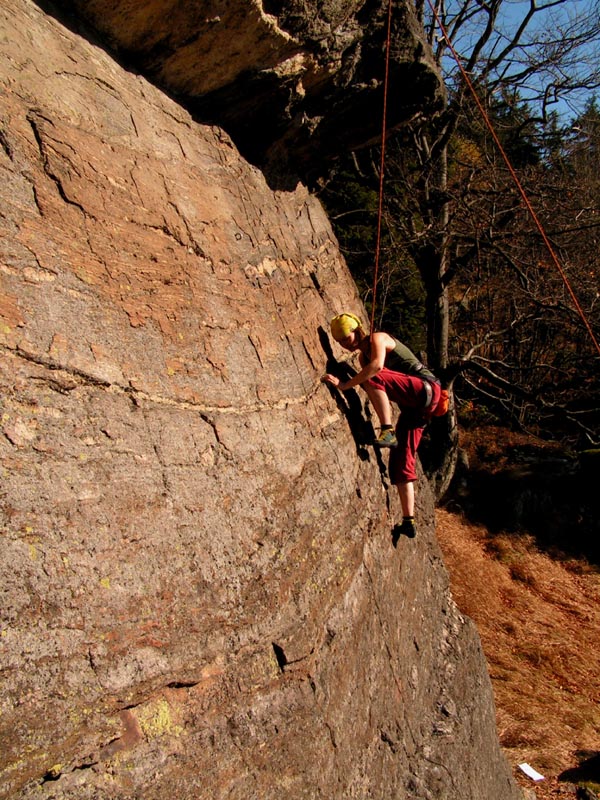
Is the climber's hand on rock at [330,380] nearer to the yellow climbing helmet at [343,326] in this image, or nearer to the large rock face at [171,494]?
the large rock face at [171,494]

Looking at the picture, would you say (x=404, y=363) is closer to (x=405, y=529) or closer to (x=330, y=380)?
(x=330, y=380)

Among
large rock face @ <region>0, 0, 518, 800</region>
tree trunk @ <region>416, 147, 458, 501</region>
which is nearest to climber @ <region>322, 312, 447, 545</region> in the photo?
large rock face @ <region>0, 0, 518, 800</region>

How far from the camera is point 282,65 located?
388 centimetres

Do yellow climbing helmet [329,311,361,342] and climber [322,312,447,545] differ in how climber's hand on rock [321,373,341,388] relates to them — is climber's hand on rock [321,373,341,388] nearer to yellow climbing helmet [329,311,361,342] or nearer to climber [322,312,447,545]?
climber [322,312,447,545]

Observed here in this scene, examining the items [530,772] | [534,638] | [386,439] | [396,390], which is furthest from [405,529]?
[534,638]

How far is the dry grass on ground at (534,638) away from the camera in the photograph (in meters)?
6.58

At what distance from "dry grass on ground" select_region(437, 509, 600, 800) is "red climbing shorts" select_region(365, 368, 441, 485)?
3477 mm

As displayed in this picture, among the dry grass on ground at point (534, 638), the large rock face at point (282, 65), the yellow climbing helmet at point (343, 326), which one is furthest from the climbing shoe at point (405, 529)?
the dry grass on ground at point (534, 638)

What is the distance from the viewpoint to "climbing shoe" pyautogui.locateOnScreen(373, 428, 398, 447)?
4.11 meters

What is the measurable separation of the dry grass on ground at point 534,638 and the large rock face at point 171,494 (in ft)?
9.13

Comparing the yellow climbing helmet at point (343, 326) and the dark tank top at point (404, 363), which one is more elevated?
the yellow climbing helmet at point (343, 326)

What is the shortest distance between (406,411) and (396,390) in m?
0.25

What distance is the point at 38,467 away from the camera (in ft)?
7.41

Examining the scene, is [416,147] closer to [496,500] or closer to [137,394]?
[496,500]
